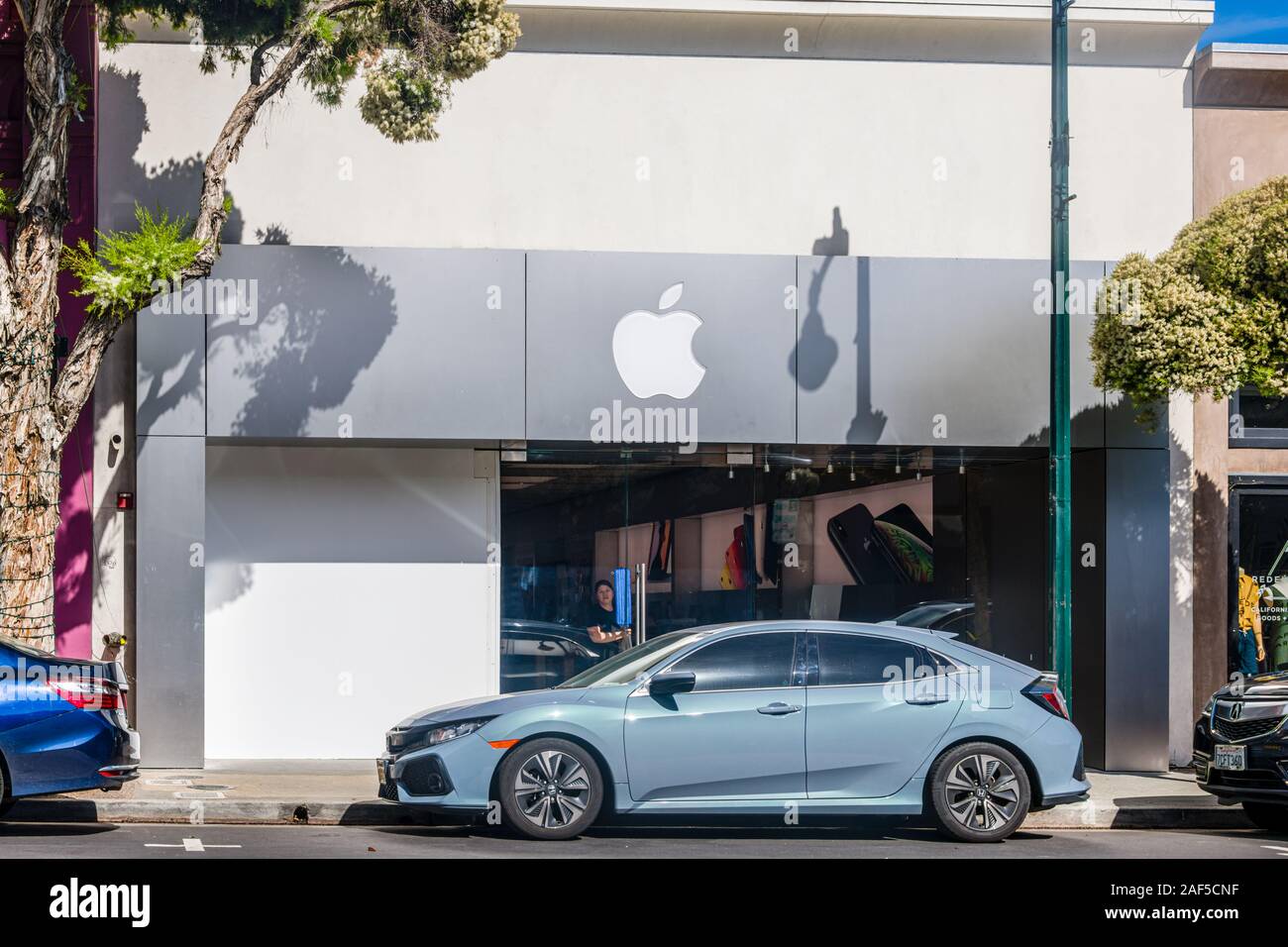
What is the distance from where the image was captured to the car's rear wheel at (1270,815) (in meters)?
11.2

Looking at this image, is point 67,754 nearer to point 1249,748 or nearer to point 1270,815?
point 1249,748

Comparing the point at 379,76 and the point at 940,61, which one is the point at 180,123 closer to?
the point at 379,76

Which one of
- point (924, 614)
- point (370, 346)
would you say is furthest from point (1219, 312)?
point (370, 346)

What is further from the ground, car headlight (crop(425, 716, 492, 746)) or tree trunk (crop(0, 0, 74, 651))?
tree trunk (crop(0, 0, 74, 651))

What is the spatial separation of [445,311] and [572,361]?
4.36 ft

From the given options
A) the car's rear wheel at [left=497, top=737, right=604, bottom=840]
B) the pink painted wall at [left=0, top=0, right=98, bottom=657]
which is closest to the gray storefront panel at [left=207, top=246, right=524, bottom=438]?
the pink painted wall at [left=0, top=0, right=98, bottom=657]

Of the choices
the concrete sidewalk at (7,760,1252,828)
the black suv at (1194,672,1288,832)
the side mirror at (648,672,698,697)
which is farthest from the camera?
the concrete sidewalk at (7,760,1252,828)

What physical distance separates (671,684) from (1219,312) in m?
6.63

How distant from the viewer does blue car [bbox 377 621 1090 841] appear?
9.41 metres

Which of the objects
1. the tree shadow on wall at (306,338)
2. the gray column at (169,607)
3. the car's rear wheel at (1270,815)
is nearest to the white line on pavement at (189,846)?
the gray column at (169,607)

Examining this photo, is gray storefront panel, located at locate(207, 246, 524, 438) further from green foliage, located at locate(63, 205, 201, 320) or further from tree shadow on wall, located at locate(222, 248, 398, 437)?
green foliage, located at locate(63, 205, 201, 320)

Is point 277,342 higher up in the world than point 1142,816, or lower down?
higher up

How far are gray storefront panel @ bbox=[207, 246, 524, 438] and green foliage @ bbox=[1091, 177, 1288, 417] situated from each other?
588cm

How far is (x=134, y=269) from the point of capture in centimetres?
1149
